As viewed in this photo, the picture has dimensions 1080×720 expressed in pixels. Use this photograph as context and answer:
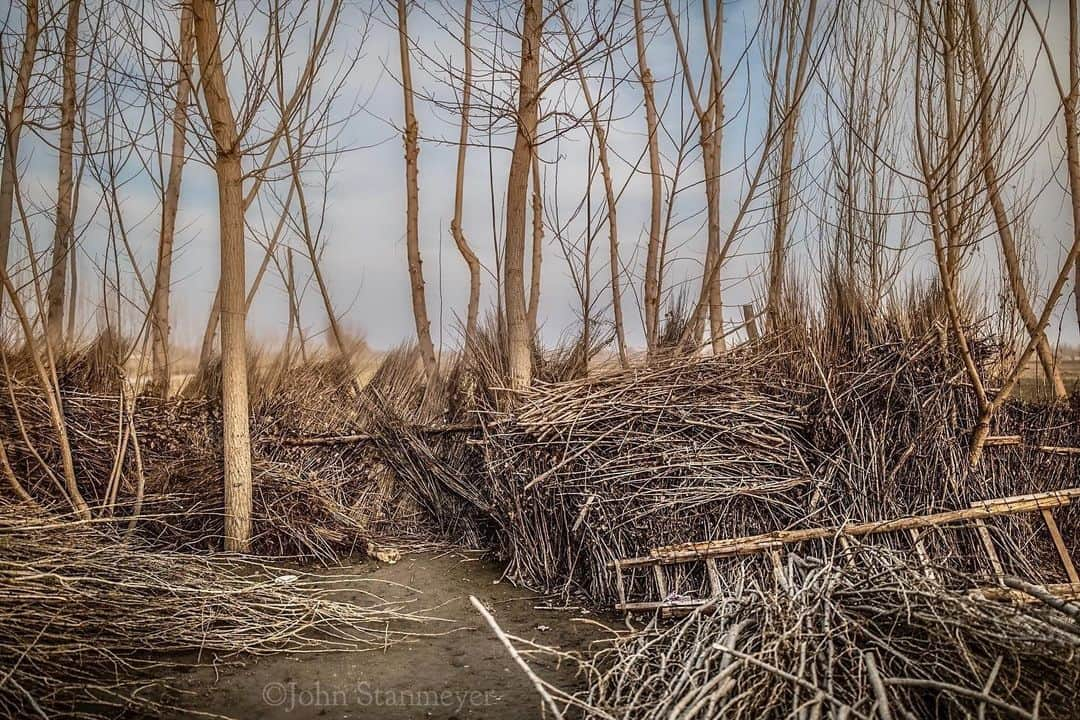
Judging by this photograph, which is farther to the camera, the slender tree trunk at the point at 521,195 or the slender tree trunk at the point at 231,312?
the slender tree trunk at the point at 521,195

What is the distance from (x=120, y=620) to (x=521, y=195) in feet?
11.6

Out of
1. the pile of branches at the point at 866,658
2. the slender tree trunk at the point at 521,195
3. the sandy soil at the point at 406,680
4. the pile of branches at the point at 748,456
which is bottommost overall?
the sandy soil at the point at 406,680

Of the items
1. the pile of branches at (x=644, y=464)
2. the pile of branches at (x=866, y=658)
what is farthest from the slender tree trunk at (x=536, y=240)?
the pile of branches at (x=866, y=658)

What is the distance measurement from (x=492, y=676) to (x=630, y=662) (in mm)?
921

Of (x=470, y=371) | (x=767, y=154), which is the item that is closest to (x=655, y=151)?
(x=767, y=154)

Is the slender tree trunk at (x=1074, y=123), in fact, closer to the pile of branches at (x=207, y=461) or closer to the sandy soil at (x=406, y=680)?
the sandy soil at (x=406, y=680)

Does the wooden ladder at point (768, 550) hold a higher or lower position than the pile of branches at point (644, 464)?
lower

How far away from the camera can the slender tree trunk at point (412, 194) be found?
7.39 metres

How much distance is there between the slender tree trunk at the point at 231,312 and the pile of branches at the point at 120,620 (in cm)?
97

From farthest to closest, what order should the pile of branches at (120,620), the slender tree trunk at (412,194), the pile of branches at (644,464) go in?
the slender tree trunk at (412,194)
the pile of branches at (644,464)
the pile of branches at (120,620)

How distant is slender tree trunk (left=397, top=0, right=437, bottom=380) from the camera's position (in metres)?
7.39

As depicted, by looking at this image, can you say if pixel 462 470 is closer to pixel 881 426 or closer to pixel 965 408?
pixel 881 426

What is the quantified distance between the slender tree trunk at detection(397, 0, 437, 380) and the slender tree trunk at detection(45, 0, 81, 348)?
Result: 2676 millimetres

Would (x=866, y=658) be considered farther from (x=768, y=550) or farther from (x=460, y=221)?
(x=460, y=221)
